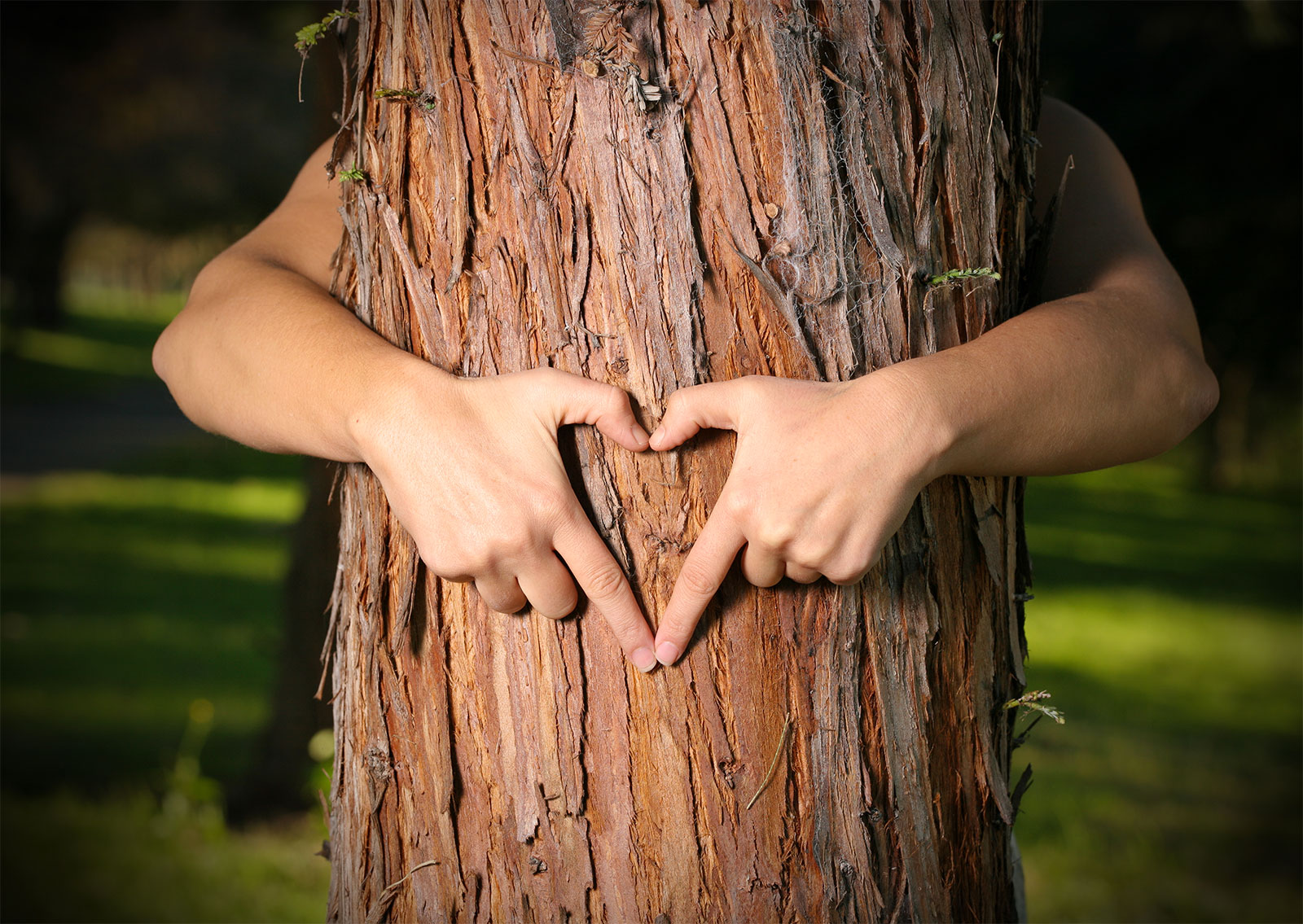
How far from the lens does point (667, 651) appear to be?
4.51ft

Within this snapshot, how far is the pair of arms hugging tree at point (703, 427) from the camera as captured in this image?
1277 millimetres

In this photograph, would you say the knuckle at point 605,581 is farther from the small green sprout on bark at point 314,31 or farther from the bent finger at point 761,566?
the small green sprout on bark at point 314,31

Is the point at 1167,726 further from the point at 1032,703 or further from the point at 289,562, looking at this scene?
the point at 289,562

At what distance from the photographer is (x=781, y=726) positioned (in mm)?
1421

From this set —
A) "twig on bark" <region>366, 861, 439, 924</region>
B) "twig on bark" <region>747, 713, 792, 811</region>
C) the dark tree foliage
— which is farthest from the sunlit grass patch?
the dark tree foliage

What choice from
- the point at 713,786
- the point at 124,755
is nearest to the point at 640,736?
the point at 713,786

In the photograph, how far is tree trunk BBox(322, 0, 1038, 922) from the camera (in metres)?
1.37

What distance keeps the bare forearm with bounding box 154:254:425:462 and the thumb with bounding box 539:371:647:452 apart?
26 centimetres

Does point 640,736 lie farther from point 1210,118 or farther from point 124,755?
point 1210,118

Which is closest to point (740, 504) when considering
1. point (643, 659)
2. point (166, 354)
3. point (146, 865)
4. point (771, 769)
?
point (643, 659)

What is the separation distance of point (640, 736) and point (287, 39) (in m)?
8.06

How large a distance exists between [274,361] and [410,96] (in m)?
0.49

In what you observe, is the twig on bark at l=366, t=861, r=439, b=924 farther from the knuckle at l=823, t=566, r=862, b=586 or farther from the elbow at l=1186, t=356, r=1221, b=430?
the elbow at l=1186, t=356, r=1221, b=430

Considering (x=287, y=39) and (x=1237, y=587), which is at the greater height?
(x=287, y=39)
